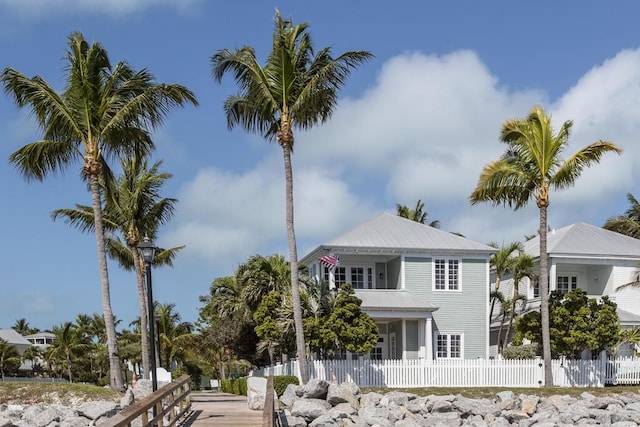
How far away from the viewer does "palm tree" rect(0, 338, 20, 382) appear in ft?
246

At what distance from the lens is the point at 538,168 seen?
2947cm

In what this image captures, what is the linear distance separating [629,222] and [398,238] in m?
21.7

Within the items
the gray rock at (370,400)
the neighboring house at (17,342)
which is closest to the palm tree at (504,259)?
the gray rock at (370,400)

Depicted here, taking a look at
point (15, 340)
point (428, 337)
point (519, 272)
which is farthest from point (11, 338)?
point (428, 337)

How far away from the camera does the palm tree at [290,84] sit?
27.2 metres

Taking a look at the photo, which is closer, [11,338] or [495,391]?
[495,391]

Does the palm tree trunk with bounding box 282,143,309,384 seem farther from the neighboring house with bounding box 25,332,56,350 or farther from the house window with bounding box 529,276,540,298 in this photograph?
the neighboring house with bounding box 25,332,56,350

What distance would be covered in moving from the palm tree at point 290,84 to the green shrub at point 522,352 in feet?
37.2

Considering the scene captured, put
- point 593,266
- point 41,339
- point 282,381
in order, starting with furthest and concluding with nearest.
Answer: point 41,339 < point 593,266 < point 282,381

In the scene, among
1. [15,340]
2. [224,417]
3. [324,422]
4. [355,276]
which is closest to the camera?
[224,417]

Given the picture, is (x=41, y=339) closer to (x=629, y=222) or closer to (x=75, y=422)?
(x=629, y=222)

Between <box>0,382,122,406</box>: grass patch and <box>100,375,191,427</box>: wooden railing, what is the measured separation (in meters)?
3.08

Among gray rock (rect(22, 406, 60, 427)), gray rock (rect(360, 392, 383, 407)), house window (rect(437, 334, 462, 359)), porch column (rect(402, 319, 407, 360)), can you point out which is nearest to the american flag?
porch column (rect(402, 319, 407, 360))

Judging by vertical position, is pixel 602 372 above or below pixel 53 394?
below
